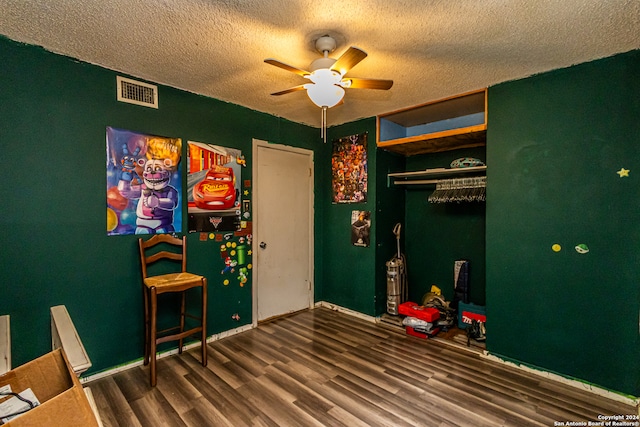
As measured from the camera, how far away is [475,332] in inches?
122

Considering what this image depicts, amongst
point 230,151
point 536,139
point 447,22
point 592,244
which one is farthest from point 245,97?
point 592,244

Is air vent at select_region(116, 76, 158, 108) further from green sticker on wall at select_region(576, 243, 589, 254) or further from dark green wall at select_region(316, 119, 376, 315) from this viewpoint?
green sticker on wall at select_region(576, 243, 589, 254)

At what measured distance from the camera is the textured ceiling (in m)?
1.73

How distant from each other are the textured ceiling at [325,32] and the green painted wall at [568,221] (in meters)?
0.26

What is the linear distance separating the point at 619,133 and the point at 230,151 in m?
3.33

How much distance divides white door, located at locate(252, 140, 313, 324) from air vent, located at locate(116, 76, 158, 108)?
110 centimetres

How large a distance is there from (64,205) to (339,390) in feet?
8.23

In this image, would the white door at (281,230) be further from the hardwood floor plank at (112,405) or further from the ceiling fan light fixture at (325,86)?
the ceiling fan light fixture at (325,86)

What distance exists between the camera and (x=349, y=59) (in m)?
1.83

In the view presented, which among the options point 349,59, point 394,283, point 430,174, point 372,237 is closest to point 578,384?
point 394,283

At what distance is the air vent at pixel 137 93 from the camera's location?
2.54 metres

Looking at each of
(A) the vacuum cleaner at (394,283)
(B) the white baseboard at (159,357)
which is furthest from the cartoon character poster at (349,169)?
(B) the white baseboard at (159,357)

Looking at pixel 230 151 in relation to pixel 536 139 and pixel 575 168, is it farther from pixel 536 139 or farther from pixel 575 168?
pixel 575 168

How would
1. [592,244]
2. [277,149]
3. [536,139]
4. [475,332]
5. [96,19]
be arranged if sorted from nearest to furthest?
[96,19]
[592,244]
[536,139]
[475,332]
[277,149]
